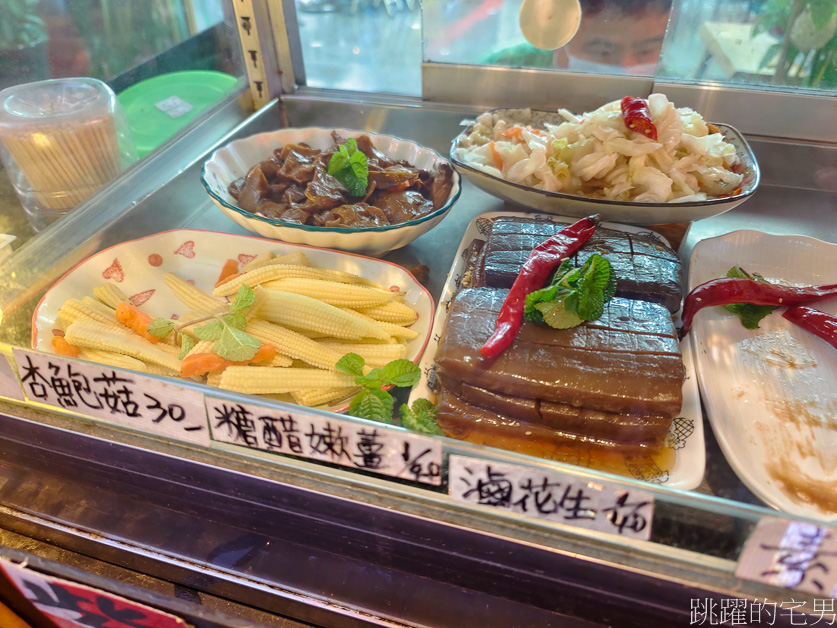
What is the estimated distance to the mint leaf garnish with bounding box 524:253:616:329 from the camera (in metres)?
1.43

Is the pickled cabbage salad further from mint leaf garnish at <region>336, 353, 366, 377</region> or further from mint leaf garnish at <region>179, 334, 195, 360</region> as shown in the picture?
mint leaf garnish at <region>179, 334, 195, 360</region>

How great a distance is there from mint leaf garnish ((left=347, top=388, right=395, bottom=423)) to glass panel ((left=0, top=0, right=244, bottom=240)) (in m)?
1.25

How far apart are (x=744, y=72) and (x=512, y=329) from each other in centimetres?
169

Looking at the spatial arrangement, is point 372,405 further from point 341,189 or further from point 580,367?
point 341,189

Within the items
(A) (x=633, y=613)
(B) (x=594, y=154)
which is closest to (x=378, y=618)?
(A) (x=633, y=613)

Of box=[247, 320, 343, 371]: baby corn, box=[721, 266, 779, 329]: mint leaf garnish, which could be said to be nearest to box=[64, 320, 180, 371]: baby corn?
box=[247, 320, 343, 371]: baby corn

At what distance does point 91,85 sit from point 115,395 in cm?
147

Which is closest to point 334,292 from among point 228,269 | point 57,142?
point 228,269

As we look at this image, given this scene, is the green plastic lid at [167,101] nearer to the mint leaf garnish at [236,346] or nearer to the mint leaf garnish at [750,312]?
the mint leaf garnish at [236,346]

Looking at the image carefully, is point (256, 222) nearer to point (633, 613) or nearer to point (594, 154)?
point (594, 154)

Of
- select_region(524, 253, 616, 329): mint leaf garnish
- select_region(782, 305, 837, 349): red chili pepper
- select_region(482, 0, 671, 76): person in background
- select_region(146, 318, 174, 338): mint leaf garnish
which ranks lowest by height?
select_region(782, 305, 837, 349): red chili pepper

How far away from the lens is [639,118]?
207 cm

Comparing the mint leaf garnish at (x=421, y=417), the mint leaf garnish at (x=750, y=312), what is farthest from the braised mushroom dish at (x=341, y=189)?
the mint leaf garnish at (x=750, y=312)

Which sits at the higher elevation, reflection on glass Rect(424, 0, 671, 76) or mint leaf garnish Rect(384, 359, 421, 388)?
reflection on glass Rect(424, 0, 671, 76)
